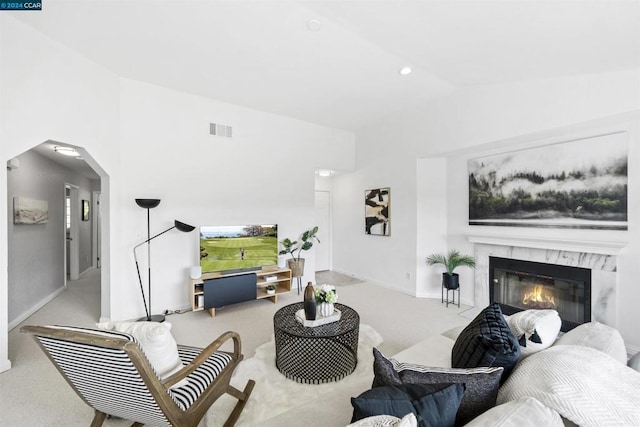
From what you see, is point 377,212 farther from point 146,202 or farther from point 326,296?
point 146,202

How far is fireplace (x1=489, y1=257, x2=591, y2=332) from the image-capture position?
3.25m

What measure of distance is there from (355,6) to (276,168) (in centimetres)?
297

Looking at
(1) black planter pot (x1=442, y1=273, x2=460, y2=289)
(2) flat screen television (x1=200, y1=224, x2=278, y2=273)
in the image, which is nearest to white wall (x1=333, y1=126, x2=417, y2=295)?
(1) black planter pot (x1=442, y1=273, x2=460, y2=289)

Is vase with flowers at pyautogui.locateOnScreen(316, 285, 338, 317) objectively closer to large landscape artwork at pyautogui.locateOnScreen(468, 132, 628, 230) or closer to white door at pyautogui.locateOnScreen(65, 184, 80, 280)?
large landscape artwork at pyautogui.locateOnScreen(468, 132, 628, 230)

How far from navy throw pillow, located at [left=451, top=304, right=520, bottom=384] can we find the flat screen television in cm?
328

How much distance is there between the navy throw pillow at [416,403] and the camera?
94 cm

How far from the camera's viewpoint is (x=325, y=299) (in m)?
2.56

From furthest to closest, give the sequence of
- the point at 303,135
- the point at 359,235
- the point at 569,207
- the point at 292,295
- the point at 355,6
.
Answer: the point at 359,235 < the point at 303,135 < the point at 292,295 < the point at 569,207 < the point at 355,6

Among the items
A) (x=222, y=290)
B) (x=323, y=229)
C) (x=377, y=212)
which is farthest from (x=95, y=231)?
(x=377, y=212)

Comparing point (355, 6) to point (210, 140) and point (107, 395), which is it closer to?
point (210, 140)

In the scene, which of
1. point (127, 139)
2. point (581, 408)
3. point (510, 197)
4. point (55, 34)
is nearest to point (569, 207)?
point (510, 197)

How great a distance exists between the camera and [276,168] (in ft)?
16.1

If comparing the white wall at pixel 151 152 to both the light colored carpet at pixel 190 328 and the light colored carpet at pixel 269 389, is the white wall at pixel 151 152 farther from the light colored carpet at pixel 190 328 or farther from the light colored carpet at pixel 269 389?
the light colored carpet at pixel 269 389

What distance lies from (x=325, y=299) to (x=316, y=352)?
0.44 m
